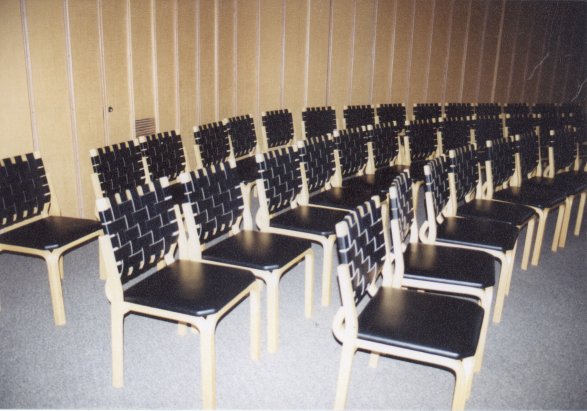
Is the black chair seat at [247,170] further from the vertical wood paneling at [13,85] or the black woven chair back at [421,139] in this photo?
the vertical wood paneling at [13,85]

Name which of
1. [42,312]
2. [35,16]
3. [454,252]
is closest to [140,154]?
[42,312]

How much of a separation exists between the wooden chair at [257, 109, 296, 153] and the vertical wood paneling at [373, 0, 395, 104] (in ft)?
10.4

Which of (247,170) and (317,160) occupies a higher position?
(317,160)

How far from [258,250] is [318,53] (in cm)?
514

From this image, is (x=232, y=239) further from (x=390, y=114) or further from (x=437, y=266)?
(x=390, y=114)

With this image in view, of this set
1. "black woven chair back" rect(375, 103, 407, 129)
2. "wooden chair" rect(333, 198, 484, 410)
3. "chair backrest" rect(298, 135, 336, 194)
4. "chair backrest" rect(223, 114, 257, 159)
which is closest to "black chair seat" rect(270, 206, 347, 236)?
"chair backrest" rect(298, 135, 336, 194)

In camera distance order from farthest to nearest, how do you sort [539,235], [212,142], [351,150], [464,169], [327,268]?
[212,142] < [351,150] < [539,235] < [464,169] < [327,268]

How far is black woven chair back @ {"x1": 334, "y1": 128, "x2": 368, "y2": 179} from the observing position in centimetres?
432

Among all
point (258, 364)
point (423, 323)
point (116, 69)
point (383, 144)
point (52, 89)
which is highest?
point (116, 69)

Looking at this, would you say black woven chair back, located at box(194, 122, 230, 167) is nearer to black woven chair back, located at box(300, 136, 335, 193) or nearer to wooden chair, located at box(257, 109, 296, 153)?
wooden chair, located at box(257, 109, 296, 153)

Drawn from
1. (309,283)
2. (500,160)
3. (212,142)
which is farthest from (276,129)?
(309,283)

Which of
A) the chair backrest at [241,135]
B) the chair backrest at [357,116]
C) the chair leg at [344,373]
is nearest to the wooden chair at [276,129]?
the chair backrest at [241,135]

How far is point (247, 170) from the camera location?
15.2ft

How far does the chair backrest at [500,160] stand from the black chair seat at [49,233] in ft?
9.84
